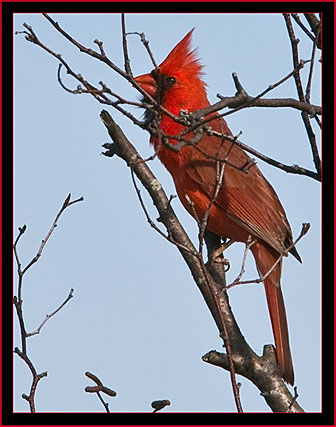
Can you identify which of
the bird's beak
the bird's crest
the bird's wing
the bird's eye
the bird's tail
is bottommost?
the bird's tail

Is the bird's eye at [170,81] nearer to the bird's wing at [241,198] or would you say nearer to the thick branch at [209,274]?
the bird's wing at [241,198]

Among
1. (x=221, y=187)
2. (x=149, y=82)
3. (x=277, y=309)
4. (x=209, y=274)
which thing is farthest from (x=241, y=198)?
(x=209, y=274)

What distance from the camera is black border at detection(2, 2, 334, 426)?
7.78 ft

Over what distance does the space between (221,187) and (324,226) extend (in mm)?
1561

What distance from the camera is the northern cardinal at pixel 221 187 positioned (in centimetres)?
401

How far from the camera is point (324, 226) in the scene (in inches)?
102

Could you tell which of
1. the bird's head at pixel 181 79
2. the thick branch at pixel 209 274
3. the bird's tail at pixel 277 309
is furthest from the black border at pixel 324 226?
the bird's head at pixel 181 79

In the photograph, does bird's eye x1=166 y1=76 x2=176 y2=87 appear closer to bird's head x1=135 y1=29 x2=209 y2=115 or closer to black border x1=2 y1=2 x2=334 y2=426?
bird's head x1=135 y1=29 x2=209 y2=115

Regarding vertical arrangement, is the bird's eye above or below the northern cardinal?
above

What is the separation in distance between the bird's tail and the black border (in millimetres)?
646

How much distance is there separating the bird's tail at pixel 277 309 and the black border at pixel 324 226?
646mm

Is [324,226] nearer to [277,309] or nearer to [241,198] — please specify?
[277,309]

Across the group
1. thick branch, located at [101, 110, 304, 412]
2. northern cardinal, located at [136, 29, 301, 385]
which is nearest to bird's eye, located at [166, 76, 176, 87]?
northern cardinal, located at [136, 29, 301, 385]

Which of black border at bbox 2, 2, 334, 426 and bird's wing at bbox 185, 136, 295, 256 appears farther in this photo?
bird's wing at bbox 185, 136, 295, 256
